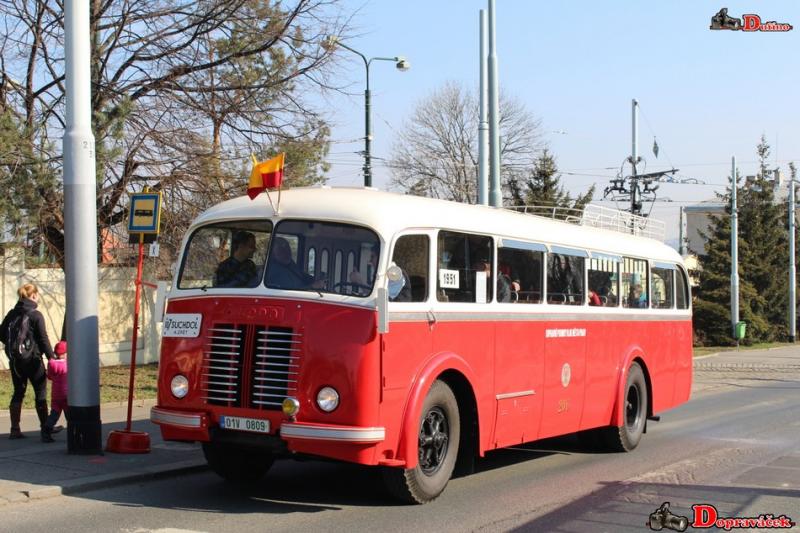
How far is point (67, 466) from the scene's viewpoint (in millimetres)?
9398

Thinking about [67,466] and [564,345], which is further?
[564,345]

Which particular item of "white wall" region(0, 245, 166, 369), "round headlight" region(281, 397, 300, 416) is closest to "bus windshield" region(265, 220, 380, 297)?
"round headlight" region(281, 397, 300, 416)

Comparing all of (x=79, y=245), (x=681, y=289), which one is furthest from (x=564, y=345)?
(x=79, y=245)

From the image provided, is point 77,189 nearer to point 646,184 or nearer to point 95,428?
point 95,428

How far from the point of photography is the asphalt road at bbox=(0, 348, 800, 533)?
763 centimetres

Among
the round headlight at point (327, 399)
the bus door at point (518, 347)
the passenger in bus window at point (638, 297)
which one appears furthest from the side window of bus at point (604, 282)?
the round headlight at point (327, 399)

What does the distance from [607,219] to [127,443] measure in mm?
7171

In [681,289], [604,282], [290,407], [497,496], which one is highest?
[604,282]

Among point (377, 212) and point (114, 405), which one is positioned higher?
point (377, 212)

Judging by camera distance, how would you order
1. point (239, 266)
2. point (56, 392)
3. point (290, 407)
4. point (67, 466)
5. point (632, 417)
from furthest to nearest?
point (632, 417), point (56, 392), point (67, 466), point (239, 266), point (290, 407)

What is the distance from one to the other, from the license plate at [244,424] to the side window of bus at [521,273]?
9.56 ft

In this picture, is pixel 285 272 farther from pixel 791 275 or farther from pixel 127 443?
pixel 791 275

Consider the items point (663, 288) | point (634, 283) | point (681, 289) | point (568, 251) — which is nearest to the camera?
point (568, 251)

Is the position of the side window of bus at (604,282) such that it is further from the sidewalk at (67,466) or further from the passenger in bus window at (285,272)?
the sidewalk at (67,466)
